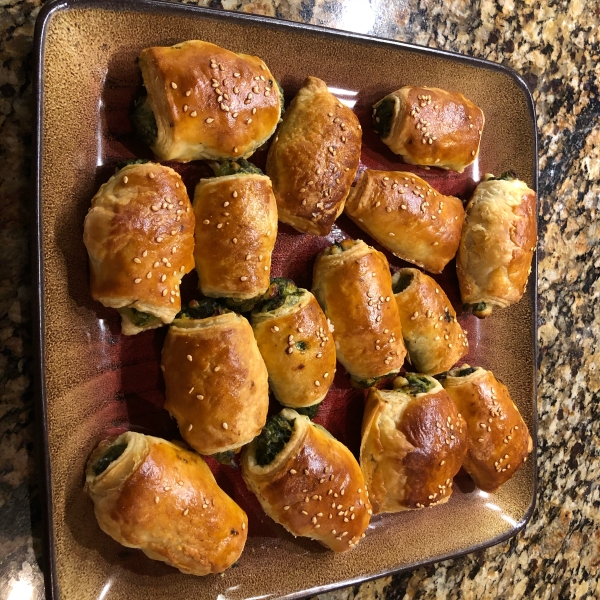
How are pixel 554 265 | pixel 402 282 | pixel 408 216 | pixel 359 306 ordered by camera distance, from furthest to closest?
pixel 554 265, pixel 402 282, pixel 408 216, pixel 359 306

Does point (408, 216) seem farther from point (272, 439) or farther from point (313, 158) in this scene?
point (272, 439)

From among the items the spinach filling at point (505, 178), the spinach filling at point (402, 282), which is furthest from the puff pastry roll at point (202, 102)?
the spinach filling at point (505, 178)

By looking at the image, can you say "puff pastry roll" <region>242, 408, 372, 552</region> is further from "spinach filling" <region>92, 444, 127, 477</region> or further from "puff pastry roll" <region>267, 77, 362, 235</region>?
"puff pastry roll" <region>267, 77, 362, 235</region>

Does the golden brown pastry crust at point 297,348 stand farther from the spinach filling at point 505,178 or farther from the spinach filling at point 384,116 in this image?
the spinach filling at point 505,178

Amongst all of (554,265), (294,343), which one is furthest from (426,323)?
(554,265)

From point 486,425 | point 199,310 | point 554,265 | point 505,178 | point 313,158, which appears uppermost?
point 313,158

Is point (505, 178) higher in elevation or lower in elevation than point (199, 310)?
higher

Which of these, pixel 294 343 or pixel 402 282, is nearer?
pixel 294 343
